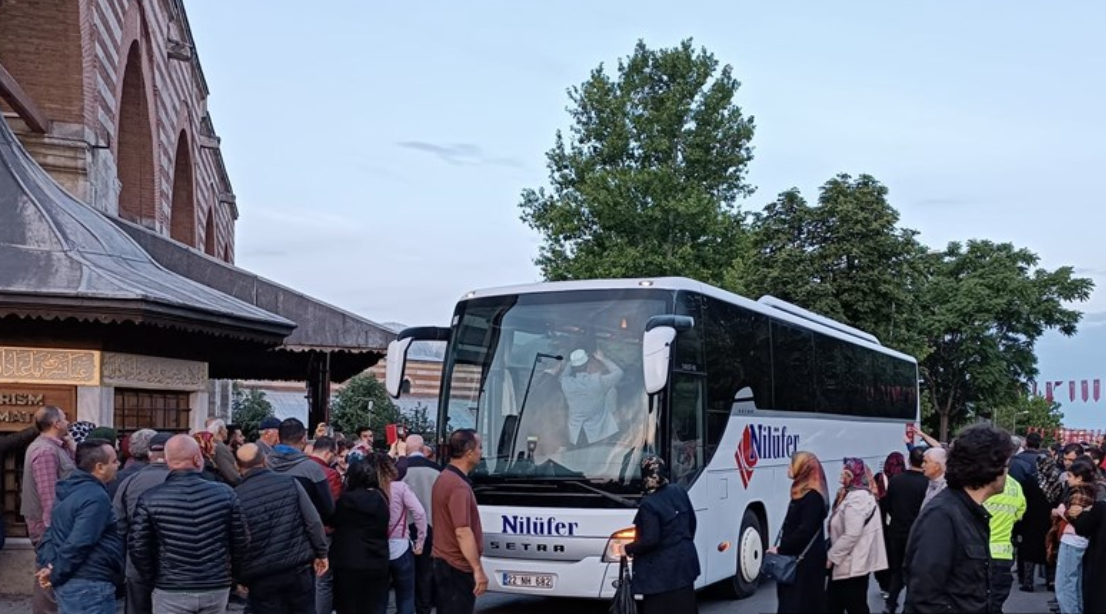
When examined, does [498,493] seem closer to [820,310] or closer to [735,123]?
[820,310]

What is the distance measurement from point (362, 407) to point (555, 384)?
128ft

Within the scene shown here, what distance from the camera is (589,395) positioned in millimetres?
11062

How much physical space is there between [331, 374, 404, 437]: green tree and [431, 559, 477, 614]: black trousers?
127 feet

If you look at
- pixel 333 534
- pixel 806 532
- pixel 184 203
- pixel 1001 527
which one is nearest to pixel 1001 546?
pixel 1001 527

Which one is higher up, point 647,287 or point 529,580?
point 647,287

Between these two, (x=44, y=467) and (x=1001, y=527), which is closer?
(x=1001, y=527)

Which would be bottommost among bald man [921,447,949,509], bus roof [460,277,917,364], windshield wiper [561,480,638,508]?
windshield wiper [561,480,638,508]

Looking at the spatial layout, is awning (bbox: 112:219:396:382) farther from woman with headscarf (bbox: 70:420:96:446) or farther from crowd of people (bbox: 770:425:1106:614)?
crowd of people (bbox: 770:425:1106:614)

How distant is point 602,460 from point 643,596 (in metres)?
2.56

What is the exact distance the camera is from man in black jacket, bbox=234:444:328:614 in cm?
795

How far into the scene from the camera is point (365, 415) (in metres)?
48.3

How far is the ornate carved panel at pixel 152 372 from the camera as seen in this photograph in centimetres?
1332

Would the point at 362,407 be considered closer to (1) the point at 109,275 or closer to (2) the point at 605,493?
(1) the point at 109,275

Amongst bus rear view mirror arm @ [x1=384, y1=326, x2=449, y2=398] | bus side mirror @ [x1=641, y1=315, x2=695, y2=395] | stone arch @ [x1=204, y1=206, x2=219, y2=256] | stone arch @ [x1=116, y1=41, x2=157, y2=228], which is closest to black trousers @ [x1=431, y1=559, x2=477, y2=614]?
bus side mirror @ [x1=641, y1=315, x2=695, y2=395]
